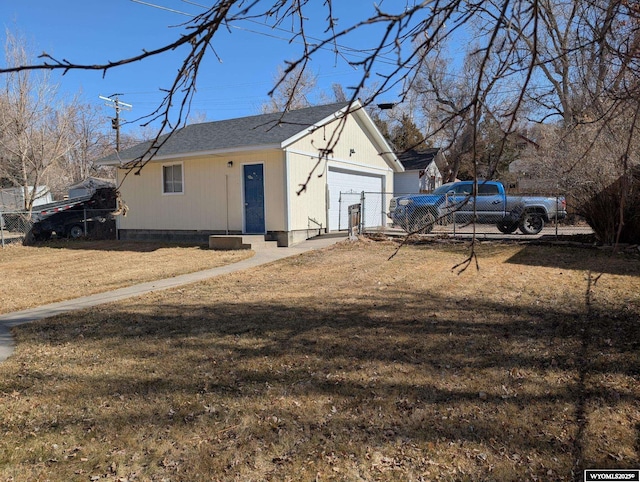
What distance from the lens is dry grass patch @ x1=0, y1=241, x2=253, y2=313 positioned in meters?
7.89

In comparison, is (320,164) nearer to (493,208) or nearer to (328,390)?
(493,208)

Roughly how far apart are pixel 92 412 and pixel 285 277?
18.6 ft

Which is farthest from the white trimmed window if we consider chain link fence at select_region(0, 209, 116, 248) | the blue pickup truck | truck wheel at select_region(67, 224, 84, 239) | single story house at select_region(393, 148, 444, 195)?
single story house at select_region(393, 148, 444, 195)

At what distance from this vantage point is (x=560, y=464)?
2637 millimetres

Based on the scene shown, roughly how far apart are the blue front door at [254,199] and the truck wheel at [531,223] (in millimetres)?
8446

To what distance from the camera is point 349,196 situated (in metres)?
16.7

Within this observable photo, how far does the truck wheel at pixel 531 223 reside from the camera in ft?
47.2

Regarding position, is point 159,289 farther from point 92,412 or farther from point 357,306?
point 92,412

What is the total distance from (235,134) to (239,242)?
4.22 metres

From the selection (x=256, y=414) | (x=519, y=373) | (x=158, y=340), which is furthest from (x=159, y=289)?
(x=519, y=373)

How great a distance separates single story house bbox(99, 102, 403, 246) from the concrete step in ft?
1.73

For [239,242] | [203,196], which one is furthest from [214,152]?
[239,242]

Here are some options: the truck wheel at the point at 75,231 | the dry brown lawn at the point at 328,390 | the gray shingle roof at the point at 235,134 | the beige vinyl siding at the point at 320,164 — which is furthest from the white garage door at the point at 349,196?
the truck wheel at the point at 75,231

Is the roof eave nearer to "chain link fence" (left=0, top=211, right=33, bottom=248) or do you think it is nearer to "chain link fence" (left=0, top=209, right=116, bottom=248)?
"chain link fence" (left=0, top=209, right=116, bottom=248)
